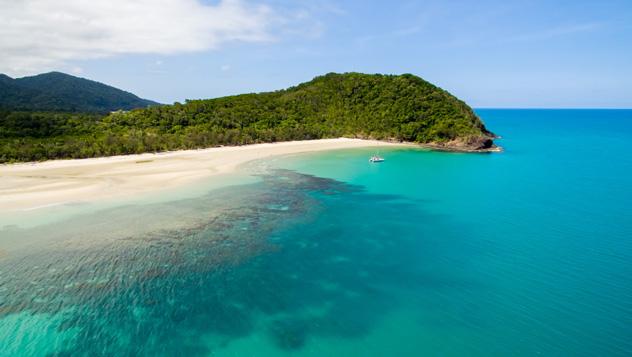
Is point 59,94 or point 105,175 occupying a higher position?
point 59,94

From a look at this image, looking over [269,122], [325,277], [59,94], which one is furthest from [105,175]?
[59,94]

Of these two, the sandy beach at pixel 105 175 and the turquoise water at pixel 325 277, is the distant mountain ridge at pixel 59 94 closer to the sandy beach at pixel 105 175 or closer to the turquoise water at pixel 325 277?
the sandy beach at pixel 105 175

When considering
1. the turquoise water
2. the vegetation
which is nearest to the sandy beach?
the vegetation

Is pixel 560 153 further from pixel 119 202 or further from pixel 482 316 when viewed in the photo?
pixel 119 202

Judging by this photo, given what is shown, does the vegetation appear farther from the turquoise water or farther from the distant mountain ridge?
the distant mountain ridge

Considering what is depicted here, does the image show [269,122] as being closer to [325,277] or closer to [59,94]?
[325,277]

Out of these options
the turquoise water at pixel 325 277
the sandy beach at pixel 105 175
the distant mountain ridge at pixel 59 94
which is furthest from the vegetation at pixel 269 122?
the distant mountain ridge at pixel 59 94

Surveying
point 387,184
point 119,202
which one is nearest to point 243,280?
point 119,202
